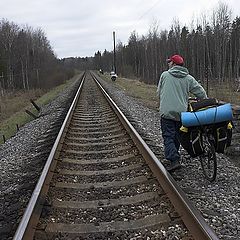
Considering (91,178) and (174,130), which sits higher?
(174,130)

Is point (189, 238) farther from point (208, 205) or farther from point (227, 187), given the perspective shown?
point (227, 187)

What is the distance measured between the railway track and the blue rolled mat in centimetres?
80

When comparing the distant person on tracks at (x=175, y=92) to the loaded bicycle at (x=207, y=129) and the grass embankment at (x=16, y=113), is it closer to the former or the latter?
the loaded bicycle at (x=207, y=129)

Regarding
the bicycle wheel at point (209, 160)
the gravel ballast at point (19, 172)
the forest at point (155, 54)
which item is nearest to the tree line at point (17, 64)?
the forest at point (155, 54)

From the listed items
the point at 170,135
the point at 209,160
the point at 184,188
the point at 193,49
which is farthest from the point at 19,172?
the point at 193,49

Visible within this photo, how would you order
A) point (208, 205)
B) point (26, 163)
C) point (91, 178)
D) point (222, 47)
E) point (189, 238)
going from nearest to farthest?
point (189, 238), point (208, 205), point (91, 178), point (26, 163), point (222, 47)

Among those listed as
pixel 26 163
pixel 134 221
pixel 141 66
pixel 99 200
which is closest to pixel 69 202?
pixel 99 200

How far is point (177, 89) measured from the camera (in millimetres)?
5859

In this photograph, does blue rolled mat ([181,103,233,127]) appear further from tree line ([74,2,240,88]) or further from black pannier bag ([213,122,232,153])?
tree line ([74,2,240,88])

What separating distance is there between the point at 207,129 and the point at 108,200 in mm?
1813

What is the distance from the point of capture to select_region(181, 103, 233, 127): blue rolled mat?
5277 mm

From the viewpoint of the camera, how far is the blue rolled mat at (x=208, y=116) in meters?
5.28

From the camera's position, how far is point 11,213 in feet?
15.0

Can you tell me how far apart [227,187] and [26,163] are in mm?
3781
